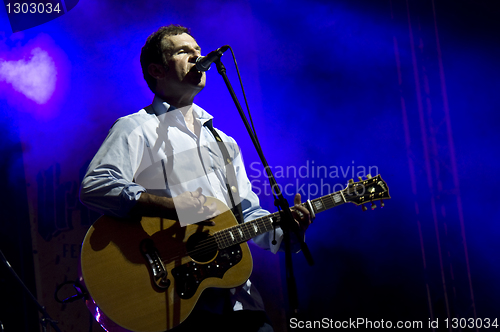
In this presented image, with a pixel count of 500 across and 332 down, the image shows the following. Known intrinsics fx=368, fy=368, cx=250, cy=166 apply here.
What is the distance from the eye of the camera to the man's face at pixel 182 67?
2.40 m

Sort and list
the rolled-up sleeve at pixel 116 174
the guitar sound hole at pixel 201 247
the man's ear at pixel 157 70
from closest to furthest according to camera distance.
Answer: the rolled-up sleeve at pixel 116 174, the guitar sound hole at pixel 201 247, the man's ear at pixel 157 70

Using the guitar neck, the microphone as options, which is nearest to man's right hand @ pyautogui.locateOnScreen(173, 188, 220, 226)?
the guitar neck

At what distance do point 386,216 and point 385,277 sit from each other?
60 centimetres

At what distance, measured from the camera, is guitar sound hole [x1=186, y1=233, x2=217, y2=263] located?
1932 millimetres

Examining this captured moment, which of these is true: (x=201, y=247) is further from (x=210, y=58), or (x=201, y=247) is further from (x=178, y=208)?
(x=210, y=58)

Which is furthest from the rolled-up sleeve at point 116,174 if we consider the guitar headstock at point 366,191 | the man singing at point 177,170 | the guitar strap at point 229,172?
the guitar headstock at point 366,191

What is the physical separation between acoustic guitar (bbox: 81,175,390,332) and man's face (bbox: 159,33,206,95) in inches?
31.8

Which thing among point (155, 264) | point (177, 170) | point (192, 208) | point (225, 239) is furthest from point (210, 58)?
point (155, 264)

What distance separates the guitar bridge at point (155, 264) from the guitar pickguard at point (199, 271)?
5 centimetres

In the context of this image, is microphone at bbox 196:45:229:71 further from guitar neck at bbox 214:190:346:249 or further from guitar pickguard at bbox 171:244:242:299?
guitar pickguard at bbox 171:244:242:299

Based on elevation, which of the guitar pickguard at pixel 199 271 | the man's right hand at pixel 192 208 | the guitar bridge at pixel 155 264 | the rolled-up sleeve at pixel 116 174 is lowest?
the guitar pickguard at pixel 199 271

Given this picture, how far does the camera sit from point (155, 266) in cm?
182

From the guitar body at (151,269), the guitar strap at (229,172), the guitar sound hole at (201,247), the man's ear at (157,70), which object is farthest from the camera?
the man's ear at (157,70)

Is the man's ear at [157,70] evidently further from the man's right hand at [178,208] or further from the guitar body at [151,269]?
the guitar body at [151,269]
